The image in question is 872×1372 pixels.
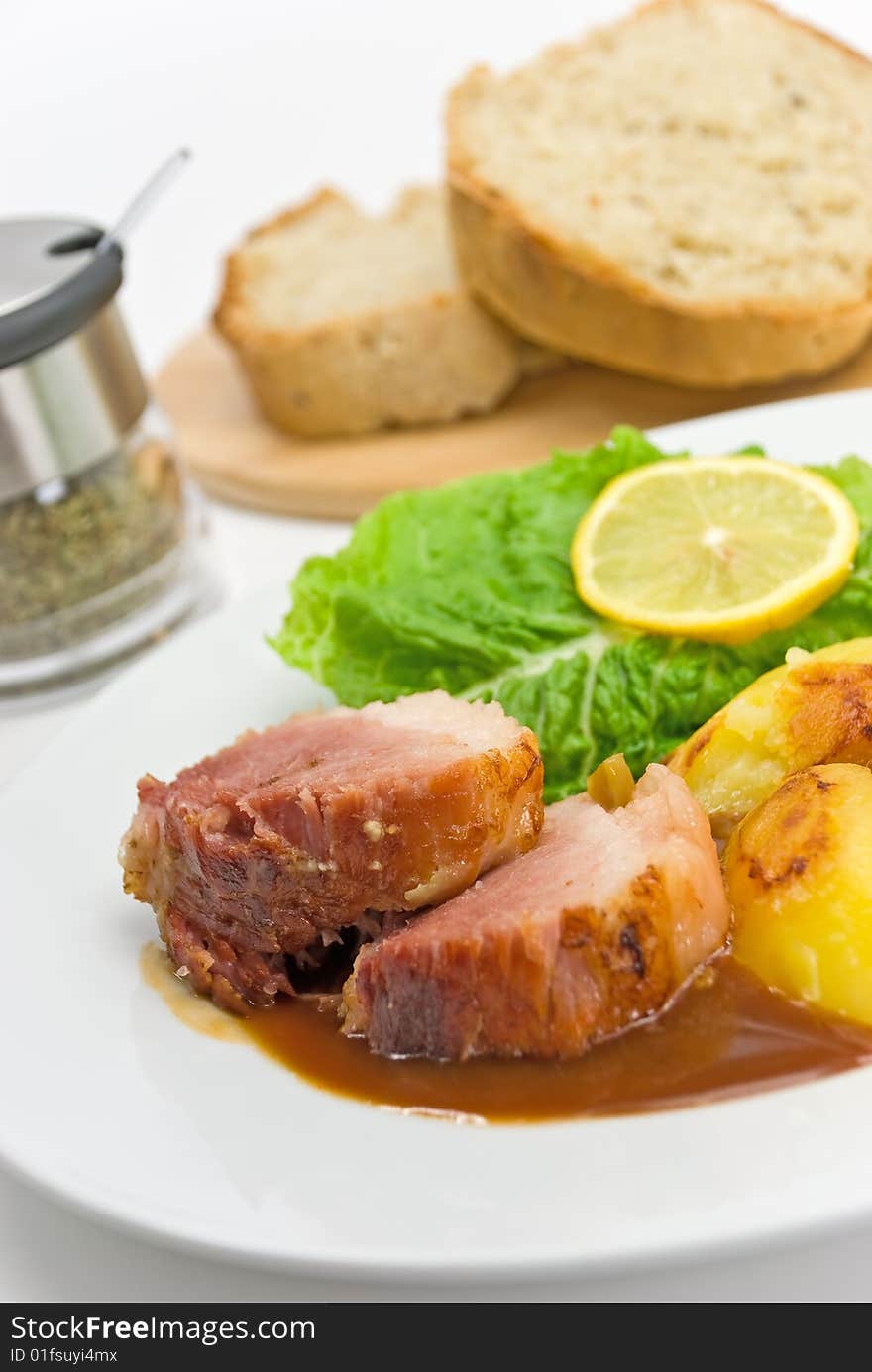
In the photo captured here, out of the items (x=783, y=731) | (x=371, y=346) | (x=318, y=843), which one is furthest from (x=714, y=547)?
(x=371, y=346)

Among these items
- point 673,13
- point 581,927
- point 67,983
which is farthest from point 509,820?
point 673,13

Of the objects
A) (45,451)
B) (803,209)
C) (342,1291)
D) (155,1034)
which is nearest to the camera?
(342,1291)

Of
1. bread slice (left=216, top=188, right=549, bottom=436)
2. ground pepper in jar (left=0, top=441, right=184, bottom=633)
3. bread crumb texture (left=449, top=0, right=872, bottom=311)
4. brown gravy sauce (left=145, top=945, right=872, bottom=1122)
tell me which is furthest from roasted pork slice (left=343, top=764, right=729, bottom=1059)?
bread slice (left=216, top=188, right=549, bottom=436)

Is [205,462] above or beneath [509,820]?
beneath

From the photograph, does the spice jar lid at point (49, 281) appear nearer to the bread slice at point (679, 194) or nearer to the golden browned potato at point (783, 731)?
the bread slice at point (679, 194)

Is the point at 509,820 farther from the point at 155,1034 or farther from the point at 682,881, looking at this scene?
the point at 155,1034

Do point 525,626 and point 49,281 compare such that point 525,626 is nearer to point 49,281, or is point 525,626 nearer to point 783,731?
point 783,731

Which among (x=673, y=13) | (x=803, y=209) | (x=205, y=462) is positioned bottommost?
(x=205, y=462)
